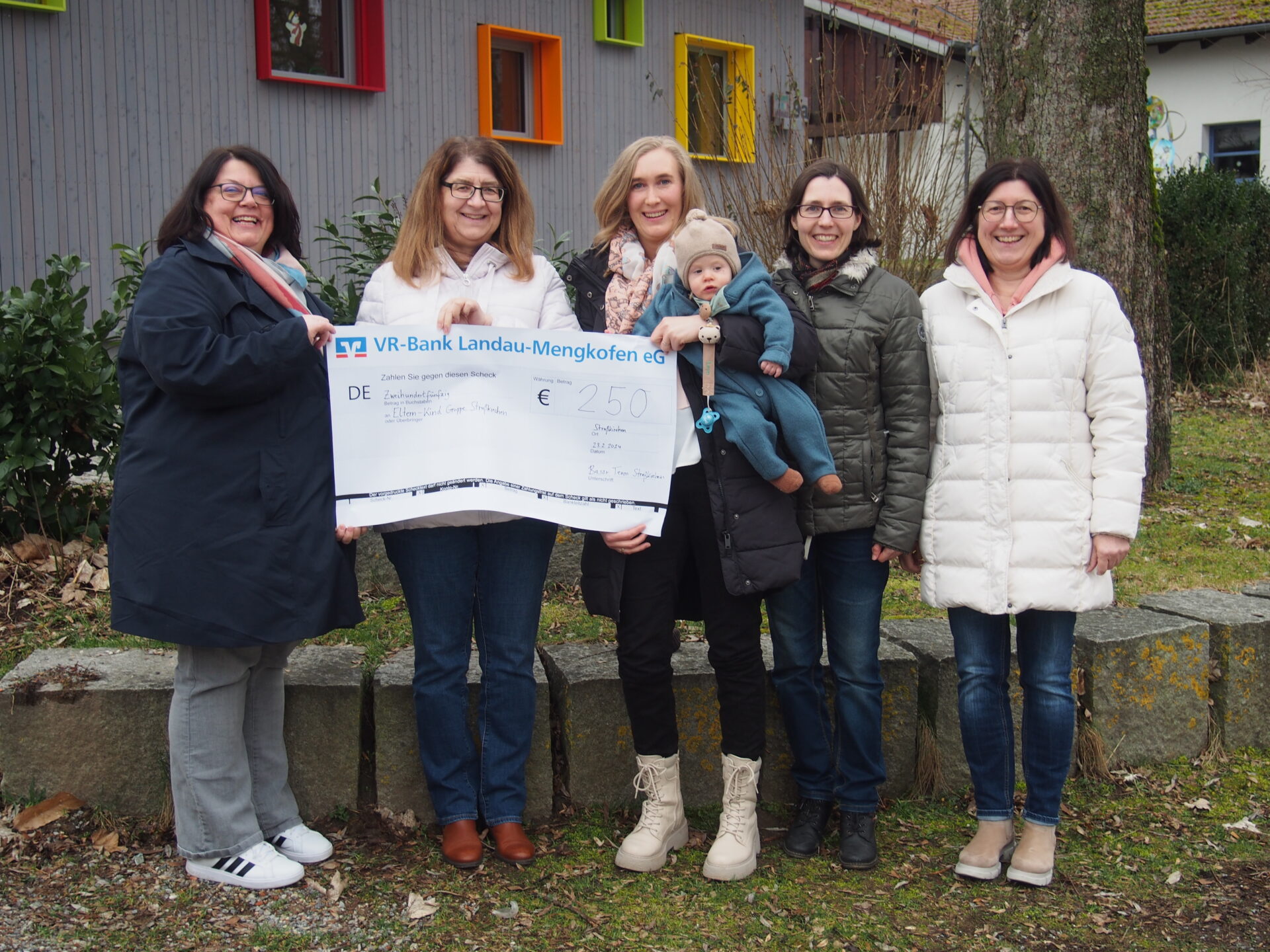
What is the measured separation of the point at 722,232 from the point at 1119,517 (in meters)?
1.43

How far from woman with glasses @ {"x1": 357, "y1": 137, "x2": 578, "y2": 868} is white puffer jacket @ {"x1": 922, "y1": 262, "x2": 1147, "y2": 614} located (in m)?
1.28

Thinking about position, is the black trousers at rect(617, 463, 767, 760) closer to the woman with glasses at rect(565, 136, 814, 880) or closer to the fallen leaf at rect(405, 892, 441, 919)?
the woman with glasses at rect(565, 136, 814, 880)

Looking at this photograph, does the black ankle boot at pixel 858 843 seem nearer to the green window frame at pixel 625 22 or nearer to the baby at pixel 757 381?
the baby at pixel 757 381

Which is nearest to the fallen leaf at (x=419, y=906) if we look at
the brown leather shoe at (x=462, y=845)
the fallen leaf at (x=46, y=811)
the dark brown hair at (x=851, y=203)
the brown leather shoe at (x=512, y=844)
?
the brown leather shoe at (x=462, y=845)

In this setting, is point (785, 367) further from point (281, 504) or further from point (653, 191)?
point (281, 504)

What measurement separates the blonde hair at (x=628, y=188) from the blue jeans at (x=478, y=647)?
0.99 metres

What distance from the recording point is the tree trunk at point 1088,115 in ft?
22.6

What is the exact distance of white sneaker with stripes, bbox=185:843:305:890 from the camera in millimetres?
3502

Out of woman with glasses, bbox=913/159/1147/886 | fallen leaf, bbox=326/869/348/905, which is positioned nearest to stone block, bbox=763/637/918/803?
woman with glasses, bbox=913/159/1147/886

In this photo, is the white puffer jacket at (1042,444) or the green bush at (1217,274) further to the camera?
the green bush at (1217,274)

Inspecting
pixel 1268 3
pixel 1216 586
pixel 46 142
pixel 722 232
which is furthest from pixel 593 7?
pixel 1268 3

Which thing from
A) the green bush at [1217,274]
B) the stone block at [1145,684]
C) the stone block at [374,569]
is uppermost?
the green bush at [1217,274]

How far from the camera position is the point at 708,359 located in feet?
11.3

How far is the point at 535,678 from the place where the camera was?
4.04 meters
